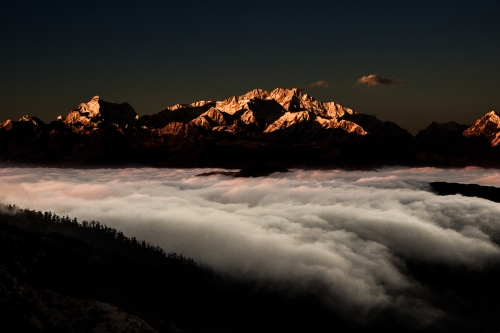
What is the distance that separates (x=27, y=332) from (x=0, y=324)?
11.7 metres

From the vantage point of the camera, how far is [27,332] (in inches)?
7854

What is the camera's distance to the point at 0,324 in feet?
635
